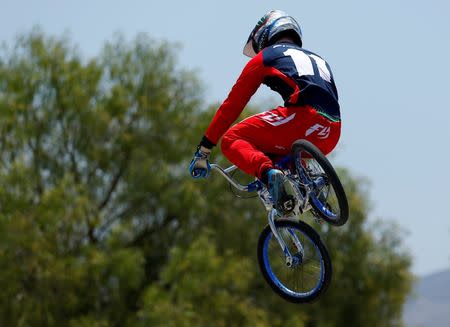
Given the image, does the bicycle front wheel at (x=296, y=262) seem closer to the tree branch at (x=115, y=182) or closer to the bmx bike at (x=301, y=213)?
the bmx bike at (x=301, y=213)

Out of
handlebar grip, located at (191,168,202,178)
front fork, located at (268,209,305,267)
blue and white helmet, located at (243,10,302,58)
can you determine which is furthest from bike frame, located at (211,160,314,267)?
blue and white helmet, located at (243,10,302,58)

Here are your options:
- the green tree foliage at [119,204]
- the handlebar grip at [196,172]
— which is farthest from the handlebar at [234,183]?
the green tree foliage at [119,204]

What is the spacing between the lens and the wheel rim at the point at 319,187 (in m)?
7.10

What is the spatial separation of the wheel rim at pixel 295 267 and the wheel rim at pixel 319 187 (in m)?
0.27

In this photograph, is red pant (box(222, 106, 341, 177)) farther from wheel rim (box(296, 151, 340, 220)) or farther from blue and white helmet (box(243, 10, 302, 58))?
blue and white helmet (box(243, 10, 302, 58))

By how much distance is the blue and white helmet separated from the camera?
732cm

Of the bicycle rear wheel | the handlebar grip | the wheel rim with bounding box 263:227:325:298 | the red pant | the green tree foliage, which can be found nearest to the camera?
the bicycle rear wheel

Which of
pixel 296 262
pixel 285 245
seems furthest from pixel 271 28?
pixel 296 262

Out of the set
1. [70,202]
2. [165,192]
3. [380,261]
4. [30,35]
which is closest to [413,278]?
[380,261]

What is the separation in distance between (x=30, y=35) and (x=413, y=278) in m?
17.6

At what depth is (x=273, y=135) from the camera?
7184 millimetres

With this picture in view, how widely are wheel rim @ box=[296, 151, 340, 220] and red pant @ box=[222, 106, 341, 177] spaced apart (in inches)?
7.3

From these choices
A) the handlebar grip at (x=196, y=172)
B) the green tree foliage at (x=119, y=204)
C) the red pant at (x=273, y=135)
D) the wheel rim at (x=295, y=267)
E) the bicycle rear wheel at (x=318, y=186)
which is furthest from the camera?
the green tree foliage at (x=119, y=204)

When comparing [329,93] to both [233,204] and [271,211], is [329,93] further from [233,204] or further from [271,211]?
[233,204]
